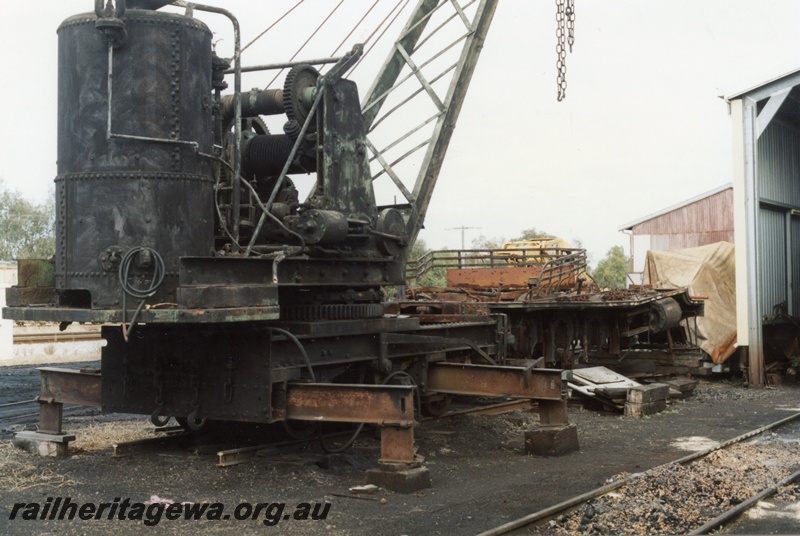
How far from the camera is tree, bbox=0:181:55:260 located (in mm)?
52250

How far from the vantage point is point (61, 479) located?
790 centimetres

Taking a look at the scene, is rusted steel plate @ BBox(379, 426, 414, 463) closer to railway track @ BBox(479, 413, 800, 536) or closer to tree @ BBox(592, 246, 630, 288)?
railway track @ BBox(479, 413, 800, 536)

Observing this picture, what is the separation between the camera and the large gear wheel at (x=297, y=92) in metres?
8.63

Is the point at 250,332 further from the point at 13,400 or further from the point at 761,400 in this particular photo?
the point at 761,400

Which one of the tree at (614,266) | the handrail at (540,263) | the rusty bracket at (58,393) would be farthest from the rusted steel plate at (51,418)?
the tree at (614,266)

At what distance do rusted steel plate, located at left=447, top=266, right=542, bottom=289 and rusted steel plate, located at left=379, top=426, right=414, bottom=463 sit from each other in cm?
921

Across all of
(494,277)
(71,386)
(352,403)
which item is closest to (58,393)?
(71,386)

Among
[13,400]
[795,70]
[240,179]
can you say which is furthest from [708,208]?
[240,179]

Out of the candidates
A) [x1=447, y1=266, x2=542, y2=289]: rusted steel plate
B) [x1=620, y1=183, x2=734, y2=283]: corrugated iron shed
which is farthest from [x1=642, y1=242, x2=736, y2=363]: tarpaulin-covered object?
[x1=620, y1=183, x2=734, y2=283]: corrugated iron shed

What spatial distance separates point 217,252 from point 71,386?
2.22 meters

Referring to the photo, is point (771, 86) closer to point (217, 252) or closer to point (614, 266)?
point (217, 252)

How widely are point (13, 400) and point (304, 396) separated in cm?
778

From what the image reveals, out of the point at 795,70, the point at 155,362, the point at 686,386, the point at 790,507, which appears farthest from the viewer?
the point at 795,70

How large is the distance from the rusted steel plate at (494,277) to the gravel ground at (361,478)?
554cm
